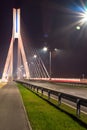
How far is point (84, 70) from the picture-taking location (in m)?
85.0

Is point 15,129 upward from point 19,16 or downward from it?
downward

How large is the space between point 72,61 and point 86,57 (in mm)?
5359

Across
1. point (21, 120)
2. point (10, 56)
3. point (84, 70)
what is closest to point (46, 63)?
point (10, 56)

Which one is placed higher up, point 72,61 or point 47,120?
point 72,61

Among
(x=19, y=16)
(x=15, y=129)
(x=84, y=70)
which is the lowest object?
(x=15, y=129)

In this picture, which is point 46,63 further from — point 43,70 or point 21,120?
point 21,120

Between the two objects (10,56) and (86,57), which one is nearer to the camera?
(86,57)

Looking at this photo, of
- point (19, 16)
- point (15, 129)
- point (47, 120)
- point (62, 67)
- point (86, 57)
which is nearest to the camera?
point (15, 129)

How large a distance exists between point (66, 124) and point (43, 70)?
7917cm

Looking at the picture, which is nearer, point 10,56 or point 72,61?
point 72,61

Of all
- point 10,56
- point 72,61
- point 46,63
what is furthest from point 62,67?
point 10,56

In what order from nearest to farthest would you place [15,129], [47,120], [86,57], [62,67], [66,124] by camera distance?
[15,129], [66,124], [47,120], [86,57], [62,67]

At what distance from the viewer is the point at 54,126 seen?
11.3 m

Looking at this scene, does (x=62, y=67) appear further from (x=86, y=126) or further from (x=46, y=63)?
(x=86, y=126)
